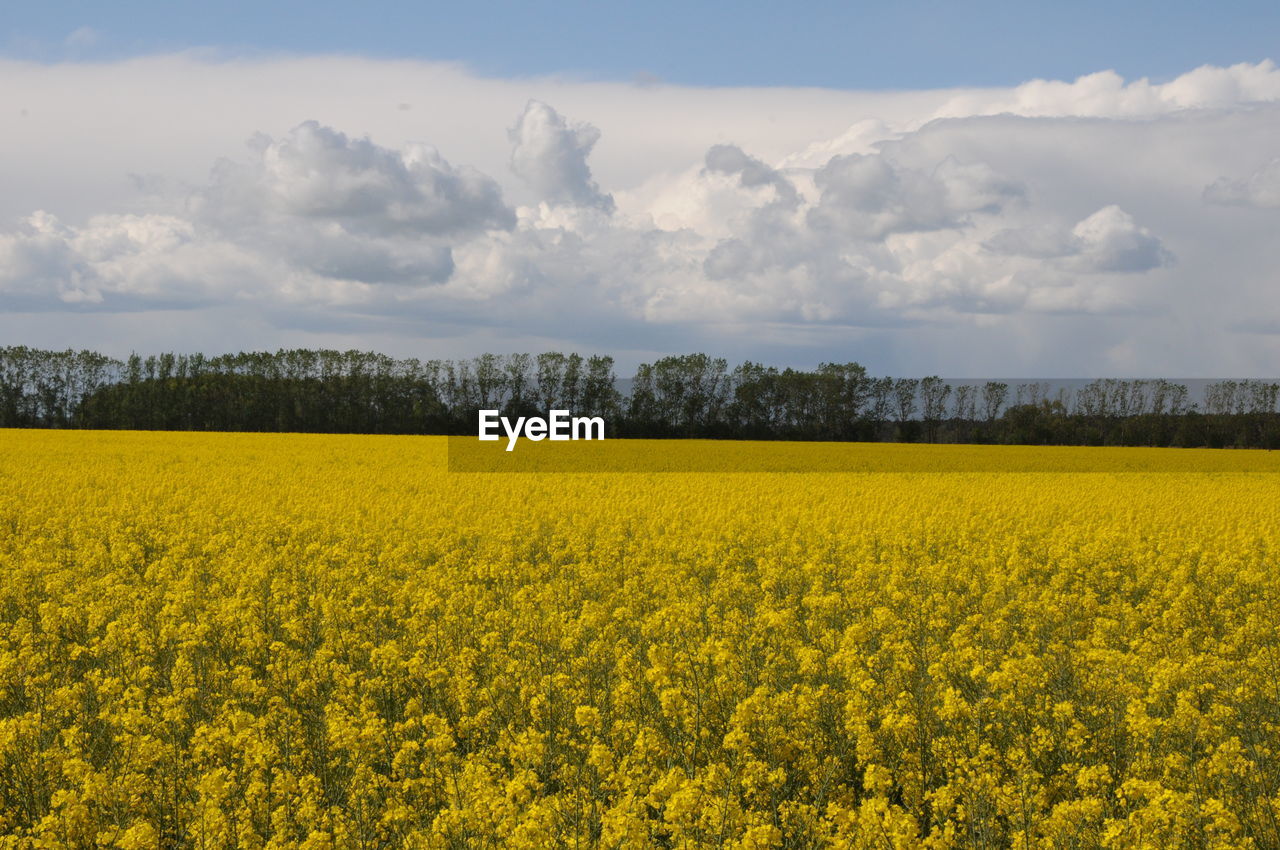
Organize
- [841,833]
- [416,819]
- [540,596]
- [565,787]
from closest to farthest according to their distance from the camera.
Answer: [841,833] → [416,819] → [565,787] → [540,596]

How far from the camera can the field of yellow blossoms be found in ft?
17.0

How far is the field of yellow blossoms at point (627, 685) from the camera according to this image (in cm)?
518

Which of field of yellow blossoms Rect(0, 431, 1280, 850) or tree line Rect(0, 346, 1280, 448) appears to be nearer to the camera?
field of yellow blossoms Rect(0, 431, 1280, 850)

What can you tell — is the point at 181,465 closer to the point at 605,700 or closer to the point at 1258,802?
the point at 605,700

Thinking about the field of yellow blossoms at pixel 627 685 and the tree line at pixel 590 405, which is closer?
the field of yellow blossoms at pixel 627 685

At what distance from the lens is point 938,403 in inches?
3189

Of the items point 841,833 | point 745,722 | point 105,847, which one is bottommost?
point 105,847

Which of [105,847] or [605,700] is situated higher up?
[605,700]

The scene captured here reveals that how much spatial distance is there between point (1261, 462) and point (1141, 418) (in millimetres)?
27640

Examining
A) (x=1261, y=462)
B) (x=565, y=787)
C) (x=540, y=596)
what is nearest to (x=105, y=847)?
(x=565, y=787)

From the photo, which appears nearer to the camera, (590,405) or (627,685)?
(627,685)

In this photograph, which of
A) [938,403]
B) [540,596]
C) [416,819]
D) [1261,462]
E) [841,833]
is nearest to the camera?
[841,833]

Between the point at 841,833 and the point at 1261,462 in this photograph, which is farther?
the point at 1261,462

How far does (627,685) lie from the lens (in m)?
6.46
